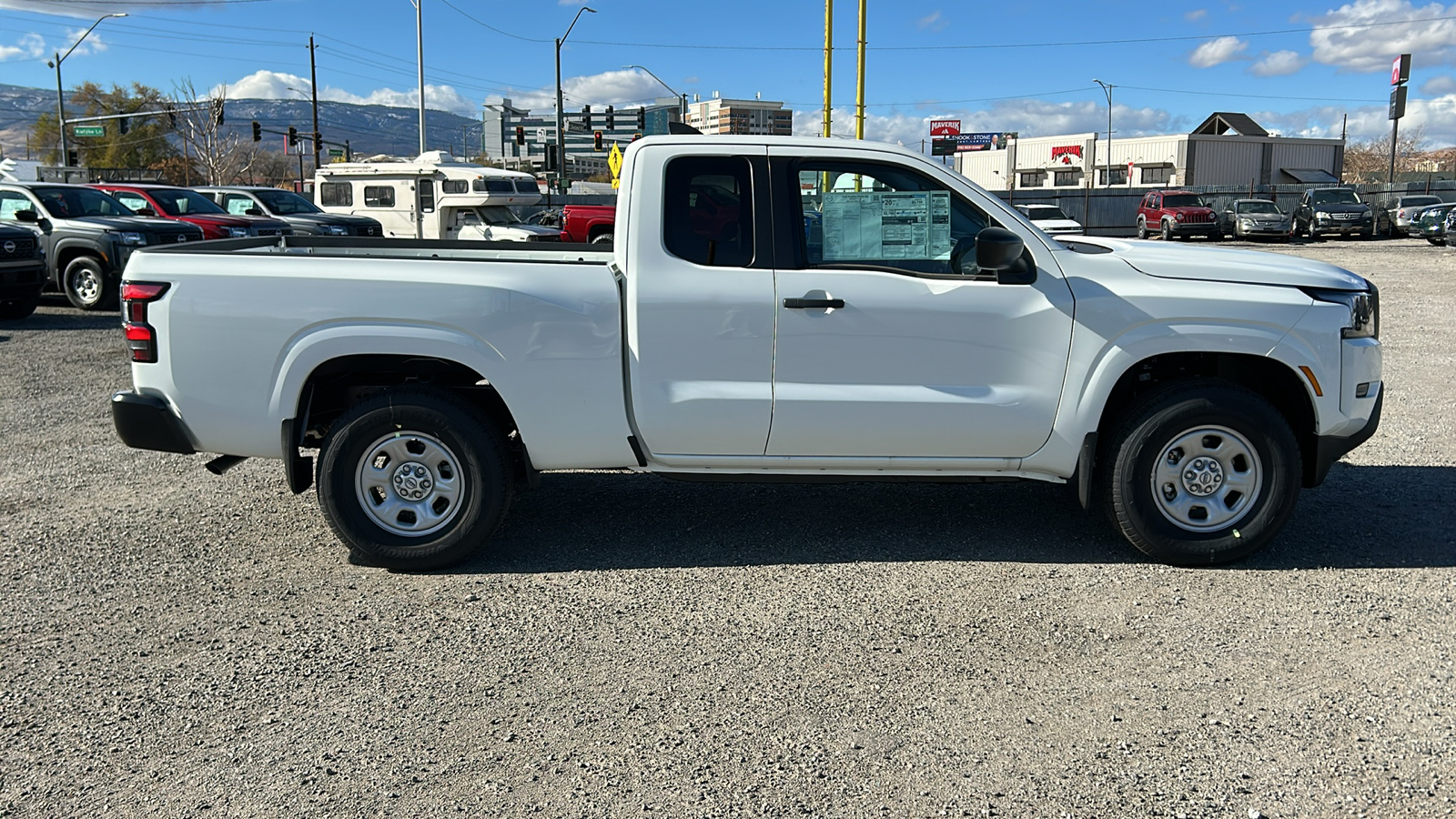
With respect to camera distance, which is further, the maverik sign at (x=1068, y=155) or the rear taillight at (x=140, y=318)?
the maverik sign at (x=1068, y=155)

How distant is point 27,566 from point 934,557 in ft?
13.7

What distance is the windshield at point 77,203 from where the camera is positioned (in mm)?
Answer: 16328

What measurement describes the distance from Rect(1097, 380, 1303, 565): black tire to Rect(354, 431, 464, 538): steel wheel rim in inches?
117

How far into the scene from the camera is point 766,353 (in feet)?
16.7

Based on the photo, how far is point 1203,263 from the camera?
5.19 m

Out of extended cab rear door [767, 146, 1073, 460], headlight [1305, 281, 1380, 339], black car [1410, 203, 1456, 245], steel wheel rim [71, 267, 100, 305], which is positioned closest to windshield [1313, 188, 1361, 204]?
black car [1410, 203, 1456, 245]

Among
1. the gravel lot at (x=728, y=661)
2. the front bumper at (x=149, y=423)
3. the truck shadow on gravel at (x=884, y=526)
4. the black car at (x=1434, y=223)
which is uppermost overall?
the black car at (x=1434, y=223)

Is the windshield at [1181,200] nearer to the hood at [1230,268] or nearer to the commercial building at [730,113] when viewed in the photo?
the commercial building at [730,113]

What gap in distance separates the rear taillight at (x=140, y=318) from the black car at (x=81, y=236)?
1164 centimetres

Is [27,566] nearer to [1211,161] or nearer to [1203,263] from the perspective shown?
[1203,263]

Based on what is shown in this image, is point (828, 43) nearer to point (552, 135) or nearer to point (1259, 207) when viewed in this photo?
point (1259, 207)

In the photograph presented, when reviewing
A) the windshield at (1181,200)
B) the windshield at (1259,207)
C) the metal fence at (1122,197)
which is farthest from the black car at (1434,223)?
the metal fence at (1122,197)

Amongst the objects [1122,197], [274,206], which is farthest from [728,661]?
[1122,197]

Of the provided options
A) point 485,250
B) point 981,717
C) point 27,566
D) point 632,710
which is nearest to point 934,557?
point 981,717
